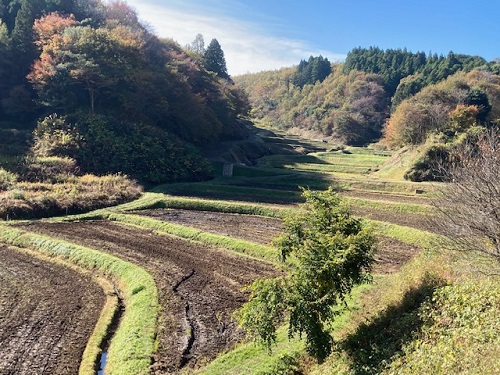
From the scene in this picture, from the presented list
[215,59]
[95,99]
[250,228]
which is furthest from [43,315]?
[215,59]

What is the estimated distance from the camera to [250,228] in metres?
30.1

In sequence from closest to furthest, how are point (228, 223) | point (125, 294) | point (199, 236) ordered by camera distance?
1. point (125, 294)
2. point (199, 236)
3. point (228, 223)

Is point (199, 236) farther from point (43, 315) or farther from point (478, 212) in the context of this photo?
point (478, 212)

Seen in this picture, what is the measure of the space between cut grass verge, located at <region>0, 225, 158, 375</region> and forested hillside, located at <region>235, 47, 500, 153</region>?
48280mm

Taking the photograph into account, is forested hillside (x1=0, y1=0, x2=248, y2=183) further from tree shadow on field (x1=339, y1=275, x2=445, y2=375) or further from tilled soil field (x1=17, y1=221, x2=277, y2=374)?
tree shadow on field (x1=339, y1=275, x2=445, y2=375)

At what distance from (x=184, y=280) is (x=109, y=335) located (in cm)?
527

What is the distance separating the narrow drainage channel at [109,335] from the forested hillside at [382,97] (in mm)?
50053

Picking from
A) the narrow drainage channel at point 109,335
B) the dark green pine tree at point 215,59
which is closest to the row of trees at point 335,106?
the dark green pine tree at point 215,59

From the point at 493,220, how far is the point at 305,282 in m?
6.00

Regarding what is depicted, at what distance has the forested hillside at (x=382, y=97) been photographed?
2432 inches

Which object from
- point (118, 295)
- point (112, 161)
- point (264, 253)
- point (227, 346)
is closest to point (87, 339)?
point (118, 295)

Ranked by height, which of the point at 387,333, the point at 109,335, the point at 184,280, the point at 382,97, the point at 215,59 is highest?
the point at 215,59

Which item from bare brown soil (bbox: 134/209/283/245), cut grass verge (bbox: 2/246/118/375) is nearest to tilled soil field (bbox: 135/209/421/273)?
bare brown soil (bbox: 134/209/283/245)

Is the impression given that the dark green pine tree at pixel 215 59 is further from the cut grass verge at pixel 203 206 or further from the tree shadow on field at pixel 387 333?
the tree shadow on field at pixel 387 333
